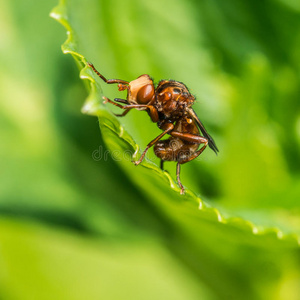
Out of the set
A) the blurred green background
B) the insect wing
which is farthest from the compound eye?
the insect wing

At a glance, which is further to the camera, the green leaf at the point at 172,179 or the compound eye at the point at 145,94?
the compound eye at the point at 145,94

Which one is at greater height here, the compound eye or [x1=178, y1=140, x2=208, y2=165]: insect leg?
the compound eye

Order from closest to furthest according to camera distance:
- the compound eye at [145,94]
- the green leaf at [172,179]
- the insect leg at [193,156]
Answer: the green leaf at [172,179], the compound eye at [145,94], the insect leg at [193,156]

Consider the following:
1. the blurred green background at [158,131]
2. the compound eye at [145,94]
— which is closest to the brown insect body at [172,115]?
the compound eye at [145,94]

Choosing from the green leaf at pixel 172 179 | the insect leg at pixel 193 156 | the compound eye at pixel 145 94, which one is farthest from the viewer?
the insect leg at pixel 193 156

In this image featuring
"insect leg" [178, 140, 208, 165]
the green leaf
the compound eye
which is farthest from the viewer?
"insect leg" [178, 140, 208, 165]

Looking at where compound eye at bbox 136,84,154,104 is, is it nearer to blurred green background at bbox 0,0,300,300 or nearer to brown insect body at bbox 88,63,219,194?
brown insect body at bbox 88,63,219,194

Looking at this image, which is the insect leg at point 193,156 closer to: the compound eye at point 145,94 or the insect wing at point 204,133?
the insect wing at point 204,133

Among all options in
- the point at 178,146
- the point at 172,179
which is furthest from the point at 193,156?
the point at 172,179
